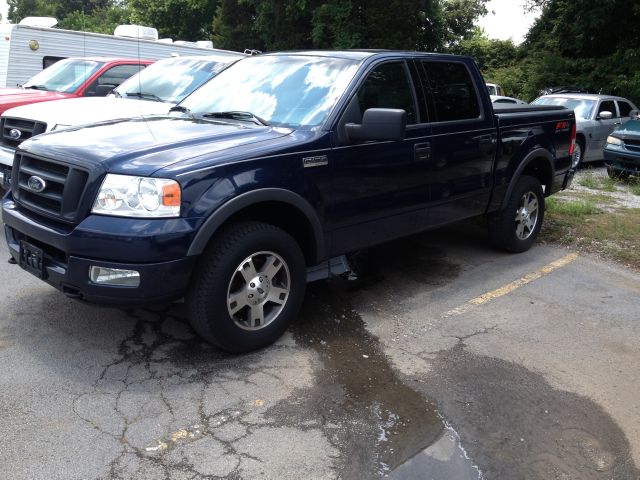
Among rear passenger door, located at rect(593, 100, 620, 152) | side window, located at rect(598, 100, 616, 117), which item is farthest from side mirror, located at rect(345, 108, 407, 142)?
side window, located at rect(598, 100, 616, 117)

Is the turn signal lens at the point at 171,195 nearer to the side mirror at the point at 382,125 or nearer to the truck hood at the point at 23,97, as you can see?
the side mirror at the point at 382,125

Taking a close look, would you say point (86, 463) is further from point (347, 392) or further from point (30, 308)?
point (30, 308)

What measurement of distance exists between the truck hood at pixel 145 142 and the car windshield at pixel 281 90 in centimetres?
25

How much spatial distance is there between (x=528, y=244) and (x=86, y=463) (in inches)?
199

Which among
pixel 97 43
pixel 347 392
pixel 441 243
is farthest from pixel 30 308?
pixel 97 43

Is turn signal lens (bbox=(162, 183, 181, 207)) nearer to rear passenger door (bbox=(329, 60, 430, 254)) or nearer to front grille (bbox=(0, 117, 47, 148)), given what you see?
rear passenger door (bbox=(329, 60, 430, 254))

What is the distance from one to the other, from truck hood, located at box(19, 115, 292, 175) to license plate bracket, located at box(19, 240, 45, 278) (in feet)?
→ 1.88

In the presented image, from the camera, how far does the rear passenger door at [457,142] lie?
5066mm

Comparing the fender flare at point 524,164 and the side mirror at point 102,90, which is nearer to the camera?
the fender flare at point 524,164

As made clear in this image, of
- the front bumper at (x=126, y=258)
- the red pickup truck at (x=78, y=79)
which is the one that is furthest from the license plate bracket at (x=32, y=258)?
the red pickup truck at (x=78, y=79)

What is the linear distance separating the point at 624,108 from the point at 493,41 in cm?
2021

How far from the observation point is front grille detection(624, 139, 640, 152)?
35.9 ft

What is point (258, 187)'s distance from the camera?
378cm

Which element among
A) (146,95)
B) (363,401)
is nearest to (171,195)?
(363,401)
